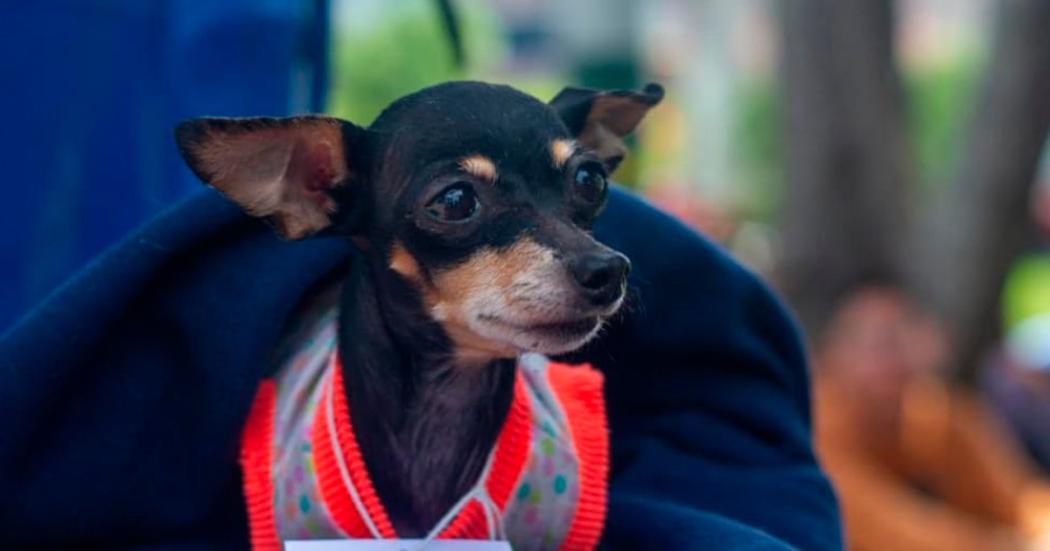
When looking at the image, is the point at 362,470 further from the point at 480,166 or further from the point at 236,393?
the point at 480,166

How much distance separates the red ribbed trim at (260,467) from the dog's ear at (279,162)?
0.60ft

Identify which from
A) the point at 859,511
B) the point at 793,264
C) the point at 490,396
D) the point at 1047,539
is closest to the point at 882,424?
the point at 859,511

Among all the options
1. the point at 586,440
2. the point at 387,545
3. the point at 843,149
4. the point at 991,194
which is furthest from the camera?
the point at 991,194

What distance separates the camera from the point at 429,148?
0.98 metres

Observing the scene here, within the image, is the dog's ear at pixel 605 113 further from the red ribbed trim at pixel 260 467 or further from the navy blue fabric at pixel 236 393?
the red ribbed trim at pixel 260 467

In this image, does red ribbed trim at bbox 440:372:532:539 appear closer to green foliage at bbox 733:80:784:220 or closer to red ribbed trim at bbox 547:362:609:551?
red ribbed trim at bbox 547:362:609:551

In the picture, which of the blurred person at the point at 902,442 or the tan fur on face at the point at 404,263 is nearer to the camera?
the tan fur on face at the point at 404,263

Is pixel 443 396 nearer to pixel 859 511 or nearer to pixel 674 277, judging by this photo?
pixel 674 277

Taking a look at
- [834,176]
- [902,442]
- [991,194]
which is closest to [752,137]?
[991,194]

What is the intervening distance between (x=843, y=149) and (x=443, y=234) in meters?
2.72

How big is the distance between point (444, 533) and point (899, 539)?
69.6 inches

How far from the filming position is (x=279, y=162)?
1.00 m

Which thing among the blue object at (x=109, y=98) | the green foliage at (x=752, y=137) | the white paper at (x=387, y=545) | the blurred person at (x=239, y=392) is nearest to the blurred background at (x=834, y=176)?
the blue object at (x=109, y=98)

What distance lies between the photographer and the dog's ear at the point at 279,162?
36.7 inches
